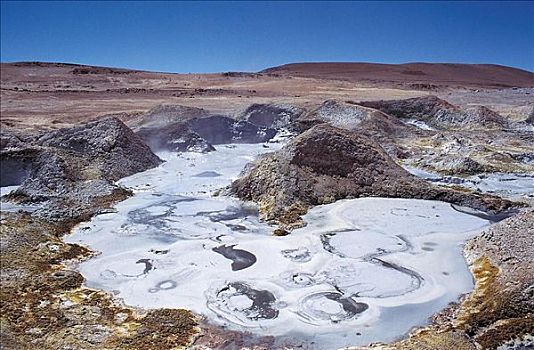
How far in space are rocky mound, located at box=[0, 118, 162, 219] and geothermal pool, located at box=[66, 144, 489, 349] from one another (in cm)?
79

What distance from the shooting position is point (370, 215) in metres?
9.23

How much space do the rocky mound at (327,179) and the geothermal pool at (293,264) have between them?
0.32 meters

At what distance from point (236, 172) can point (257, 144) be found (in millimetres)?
5073

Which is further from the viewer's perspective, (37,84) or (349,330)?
(37,84)

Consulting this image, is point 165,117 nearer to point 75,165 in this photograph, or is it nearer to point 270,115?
point 270,115

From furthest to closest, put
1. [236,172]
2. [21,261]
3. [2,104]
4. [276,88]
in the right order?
1. [276,88]
2. [2,104]
3. [236,172]
4. [21,261]

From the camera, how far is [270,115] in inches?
823

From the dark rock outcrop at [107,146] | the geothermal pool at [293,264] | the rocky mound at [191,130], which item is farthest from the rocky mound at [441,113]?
the dark rock outcrop at [107,146]

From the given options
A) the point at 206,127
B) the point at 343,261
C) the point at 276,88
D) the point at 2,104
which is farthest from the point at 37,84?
the point at 343,261

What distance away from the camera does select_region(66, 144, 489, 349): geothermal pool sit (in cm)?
579

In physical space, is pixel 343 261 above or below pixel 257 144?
below

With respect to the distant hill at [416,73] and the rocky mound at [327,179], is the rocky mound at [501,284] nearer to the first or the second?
the rocky mound at [327,179]

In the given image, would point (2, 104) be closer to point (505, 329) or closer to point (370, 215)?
point (370, 215)

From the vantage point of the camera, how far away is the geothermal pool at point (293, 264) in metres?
5.79
